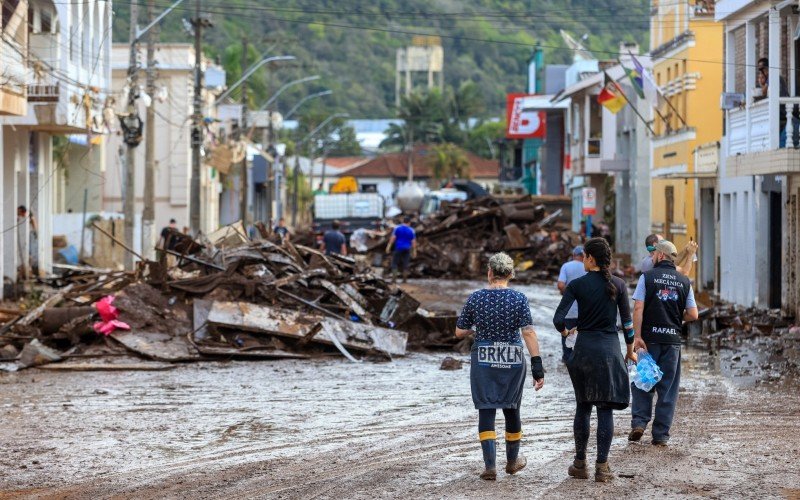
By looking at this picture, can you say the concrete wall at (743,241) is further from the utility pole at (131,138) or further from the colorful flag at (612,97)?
the utility pole at (131,138)

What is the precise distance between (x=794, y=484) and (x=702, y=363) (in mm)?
8977

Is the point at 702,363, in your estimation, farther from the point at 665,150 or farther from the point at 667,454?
the point at 665,150

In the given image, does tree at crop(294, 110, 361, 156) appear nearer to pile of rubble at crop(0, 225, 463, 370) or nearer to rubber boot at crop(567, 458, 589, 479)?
pile of rubble at crop(0, 225, 463, 370)

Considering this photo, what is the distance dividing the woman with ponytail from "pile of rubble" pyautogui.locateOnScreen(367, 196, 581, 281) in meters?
29.2

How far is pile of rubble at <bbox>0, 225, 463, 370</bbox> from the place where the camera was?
19.2 metres

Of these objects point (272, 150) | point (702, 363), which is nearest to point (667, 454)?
point (702, 363)

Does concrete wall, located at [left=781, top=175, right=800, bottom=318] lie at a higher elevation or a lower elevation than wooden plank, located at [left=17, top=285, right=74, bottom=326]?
higher

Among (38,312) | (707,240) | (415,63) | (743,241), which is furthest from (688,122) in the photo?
(415,63)

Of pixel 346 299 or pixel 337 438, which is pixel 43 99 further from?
pixel 337 438

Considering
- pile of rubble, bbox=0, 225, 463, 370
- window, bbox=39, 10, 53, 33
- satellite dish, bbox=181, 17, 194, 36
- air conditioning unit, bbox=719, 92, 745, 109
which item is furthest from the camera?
satellite dish, bbox=181, 17, 194, 36

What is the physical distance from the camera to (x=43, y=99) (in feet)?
98.8

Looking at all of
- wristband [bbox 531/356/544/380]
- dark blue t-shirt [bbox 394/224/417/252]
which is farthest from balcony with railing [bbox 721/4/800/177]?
wristband [bbox 531/356/544/380]

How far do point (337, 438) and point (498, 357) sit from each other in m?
2.60

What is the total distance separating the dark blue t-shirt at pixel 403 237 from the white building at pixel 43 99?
26.8ft
